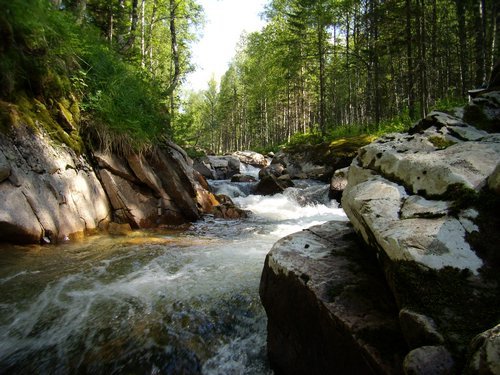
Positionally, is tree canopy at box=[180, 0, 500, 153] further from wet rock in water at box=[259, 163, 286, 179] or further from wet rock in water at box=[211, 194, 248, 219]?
wet rock in water at box=[259, 163, 286, 179]

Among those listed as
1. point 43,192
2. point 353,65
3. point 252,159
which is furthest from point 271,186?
point 353,65

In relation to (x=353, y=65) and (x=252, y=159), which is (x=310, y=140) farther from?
(x=353, y=65)

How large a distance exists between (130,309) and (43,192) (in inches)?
116

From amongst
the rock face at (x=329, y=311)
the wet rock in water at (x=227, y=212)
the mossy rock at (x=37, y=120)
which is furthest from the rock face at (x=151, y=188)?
the rock face at (x=329, y=311)

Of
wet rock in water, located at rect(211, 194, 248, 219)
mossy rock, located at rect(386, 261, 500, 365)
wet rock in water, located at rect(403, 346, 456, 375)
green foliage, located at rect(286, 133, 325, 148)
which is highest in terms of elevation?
green foliage, located at rect(286, 133, 325, 148)

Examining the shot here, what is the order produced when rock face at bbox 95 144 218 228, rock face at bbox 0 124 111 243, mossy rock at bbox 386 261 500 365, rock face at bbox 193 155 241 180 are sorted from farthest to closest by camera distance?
rock face at bbox 193 155 241 180
rock face at bbox 95 144 218 228
rock face at bbox 0 124 111 243
mossy rock at bbox 386 261 500 365

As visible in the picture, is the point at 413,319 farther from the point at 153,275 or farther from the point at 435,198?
the point at 153,275

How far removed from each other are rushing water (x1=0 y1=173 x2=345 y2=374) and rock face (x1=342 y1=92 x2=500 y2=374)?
1.53 m

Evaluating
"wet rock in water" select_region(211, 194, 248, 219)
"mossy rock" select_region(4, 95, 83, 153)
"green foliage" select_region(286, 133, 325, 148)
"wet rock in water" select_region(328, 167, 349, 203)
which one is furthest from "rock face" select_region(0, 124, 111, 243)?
"green foliage" select_region(286, 133, 325, 148)

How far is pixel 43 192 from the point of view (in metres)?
5.02

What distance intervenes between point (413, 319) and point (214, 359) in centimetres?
185

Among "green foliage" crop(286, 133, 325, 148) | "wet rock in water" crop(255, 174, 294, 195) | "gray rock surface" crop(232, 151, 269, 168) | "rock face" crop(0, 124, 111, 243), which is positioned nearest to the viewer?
"rock face" crop(0, 124, 111, 243)

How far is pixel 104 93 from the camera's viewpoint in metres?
7.03

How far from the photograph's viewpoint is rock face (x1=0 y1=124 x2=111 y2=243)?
449cm
